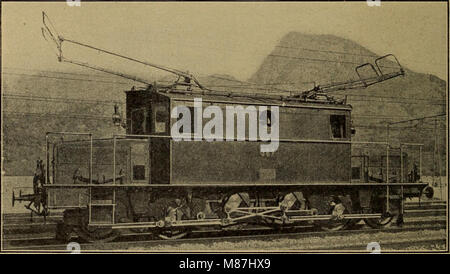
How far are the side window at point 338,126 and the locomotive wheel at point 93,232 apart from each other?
5.09m

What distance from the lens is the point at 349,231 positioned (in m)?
11.2

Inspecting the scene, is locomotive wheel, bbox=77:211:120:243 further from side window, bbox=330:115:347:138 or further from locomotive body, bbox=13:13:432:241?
side window, bbox=330:115:347:138

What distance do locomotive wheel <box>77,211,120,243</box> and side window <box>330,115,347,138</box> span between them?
5.09m

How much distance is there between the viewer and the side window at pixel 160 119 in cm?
1058

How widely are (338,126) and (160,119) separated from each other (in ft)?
12.9

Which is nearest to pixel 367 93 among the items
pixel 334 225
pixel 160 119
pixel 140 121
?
pixel 334 225

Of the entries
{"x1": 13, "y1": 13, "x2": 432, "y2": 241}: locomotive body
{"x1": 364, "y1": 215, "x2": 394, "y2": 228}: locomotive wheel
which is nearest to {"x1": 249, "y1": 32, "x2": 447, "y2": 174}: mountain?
{"x1": 364, "y1": 215, "x2": 394, "y2": 228}: locomotive wheel

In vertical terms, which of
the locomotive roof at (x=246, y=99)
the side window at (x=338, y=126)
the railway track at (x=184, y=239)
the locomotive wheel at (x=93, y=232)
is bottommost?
the railway track at (x=184, y=239)

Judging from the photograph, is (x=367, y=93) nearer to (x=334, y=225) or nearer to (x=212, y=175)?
(x=334, y=225)

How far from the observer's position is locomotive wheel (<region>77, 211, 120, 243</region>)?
9.79 metres

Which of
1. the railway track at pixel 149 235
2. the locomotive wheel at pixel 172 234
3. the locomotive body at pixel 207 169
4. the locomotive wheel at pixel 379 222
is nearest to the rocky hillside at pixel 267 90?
the locomotive body at pixel 207 169

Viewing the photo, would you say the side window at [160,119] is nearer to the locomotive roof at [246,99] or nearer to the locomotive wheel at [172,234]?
the locomotive roof at [246,99]

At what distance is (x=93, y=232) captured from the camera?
994 centimetres

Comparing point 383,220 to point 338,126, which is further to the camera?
point 383,220
